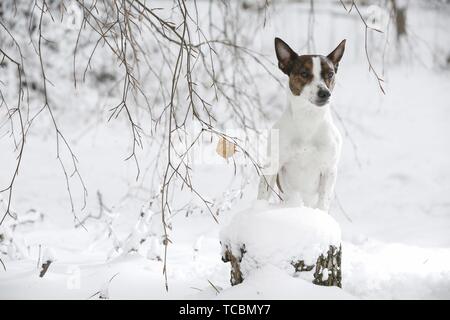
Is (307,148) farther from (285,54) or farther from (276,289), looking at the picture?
(276,289)

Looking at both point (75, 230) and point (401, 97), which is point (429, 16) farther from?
point (75, 230)

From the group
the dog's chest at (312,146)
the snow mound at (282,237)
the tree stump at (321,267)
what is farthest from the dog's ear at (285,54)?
the tree stump at (321,267)

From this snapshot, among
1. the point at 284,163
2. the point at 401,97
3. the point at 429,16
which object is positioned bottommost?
the point at 284,163

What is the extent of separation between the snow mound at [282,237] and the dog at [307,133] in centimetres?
15

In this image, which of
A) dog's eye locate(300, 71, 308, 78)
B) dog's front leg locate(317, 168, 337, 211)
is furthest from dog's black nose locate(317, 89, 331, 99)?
dog's front leg locate(317, 168, 337, 211)

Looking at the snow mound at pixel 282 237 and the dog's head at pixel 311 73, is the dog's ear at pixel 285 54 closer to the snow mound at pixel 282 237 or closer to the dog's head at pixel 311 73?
the dog's head at pixel 311 73

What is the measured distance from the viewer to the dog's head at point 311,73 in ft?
7.28

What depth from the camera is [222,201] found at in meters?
3.84

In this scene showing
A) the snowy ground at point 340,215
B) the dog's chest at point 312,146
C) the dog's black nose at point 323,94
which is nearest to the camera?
the dog's black nose at point 323,94

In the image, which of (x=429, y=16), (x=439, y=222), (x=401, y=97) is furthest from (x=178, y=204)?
(x=429, y=16)

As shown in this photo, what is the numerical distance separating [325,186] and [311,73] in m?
0.59

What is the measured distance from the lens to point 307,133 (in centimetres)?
244

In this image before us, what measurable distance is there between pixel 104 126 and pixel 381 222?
438 centimetres

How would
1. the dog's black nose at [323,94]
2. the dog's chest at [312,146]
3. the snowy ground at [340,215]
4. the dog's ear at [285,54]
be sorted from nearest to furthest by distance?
the dog's black nose at [323,94] < the dog's ear at [285,54] < the dog's chest at [312,146] < the snowy ground at [340,215]
